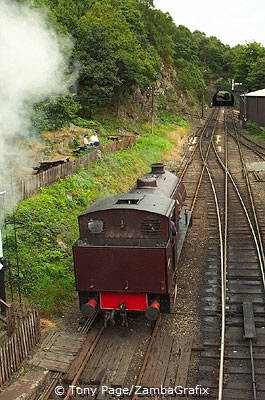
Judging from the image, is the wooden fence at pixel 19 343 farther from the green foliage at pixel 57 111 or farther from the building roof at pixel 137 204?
the green foliage at pixel 57 111

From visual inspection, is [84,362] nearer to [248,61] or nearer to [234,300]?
[234,300]

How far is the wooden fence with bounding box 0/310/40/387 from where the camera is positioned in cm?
805

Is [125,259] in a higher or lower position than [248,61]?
lower

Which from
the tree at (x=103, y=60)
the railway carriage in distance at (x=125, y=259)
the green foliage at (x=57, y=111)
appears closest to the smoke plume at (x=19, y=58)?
the railway carriage in distance at (x=125, y=259)

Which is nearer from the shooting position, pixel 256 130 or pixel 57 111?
pixel 57 111

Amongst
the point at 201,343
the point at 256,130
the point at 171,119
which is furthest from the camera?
the point at 171,119

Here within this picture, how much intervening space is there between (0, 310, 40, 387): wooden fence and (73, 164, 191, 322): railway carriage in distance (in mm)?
1060

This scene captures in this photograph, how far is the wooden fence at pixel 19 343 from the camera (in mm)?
8055

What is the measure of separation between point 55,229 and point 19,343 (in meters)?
5.35

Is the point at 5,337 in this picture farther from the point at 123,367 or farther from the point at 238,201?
the point at 238,201

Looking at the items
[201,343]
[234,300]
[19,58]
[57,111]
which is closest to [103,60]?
[57,111]

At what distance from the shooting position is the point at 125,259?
9.24 meters

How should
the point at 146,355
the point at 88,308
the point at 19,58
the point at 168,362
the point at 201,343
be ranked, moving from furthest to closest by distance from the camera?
the point at 19,58 < the point at 88,308 < the point at 201,343 < the point at 146,355 < the point at 168,362

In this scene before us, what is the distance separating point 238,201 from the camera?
19438 mm
